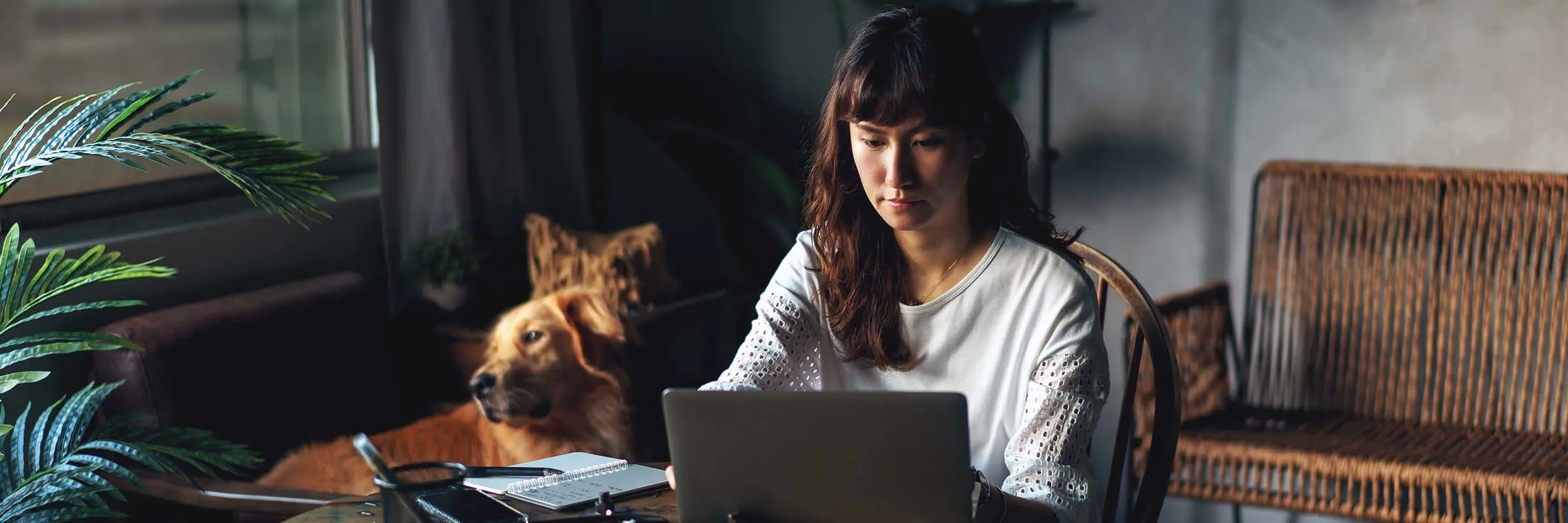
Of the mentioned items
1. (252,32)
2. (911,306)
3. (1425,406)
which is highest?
(252,32)

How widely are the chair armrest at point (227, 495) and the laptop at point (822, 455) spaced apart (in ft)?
2.91

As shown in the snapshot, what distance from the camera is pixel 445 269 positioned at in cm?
255

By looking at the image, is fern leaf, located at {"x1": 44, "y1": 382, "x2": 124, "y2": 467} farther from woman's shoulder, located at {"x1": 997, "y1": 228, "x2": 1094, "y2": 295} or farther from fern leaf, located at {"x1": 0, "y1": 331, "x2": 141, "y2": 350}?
woman's shoulder, located at {"x1": 997, "y1": 228, "x2": 1094, "y2": 295}

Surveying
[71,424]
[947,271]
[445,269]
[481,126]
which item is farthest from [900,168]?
[481,126]

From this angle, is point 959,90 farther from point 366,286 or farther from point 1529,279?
point 1529,279

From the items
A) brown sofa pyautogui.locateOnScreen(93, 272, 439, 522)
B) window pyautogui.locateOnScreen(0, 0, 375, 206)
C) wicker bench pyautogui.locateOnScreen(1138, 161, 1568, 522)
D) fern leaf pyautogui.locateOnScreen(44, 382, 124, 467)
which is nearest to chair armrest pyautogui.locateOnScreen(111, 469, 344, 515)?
brown sofa pyautogui.locateOnScreen(93, 272, 439, 522)

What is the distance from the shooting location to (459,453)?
88.0 inches

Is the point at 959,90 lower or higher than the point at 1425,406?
higher

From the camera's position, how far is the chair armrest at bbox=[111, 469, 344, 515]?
179cm

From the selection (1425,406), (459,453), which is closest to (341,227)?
(459,453)

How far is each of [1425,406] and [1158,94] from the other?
83cm

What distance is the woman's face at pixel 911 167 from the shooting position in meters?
1.33

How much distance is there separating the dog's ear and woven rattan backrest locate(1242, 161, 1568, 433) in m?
1.32

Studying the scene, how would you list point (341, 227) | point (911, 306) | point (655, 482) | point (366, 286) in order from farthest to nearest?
point (341, 227)
point (366, 286)
point (911, 306)
point (655, 482)
